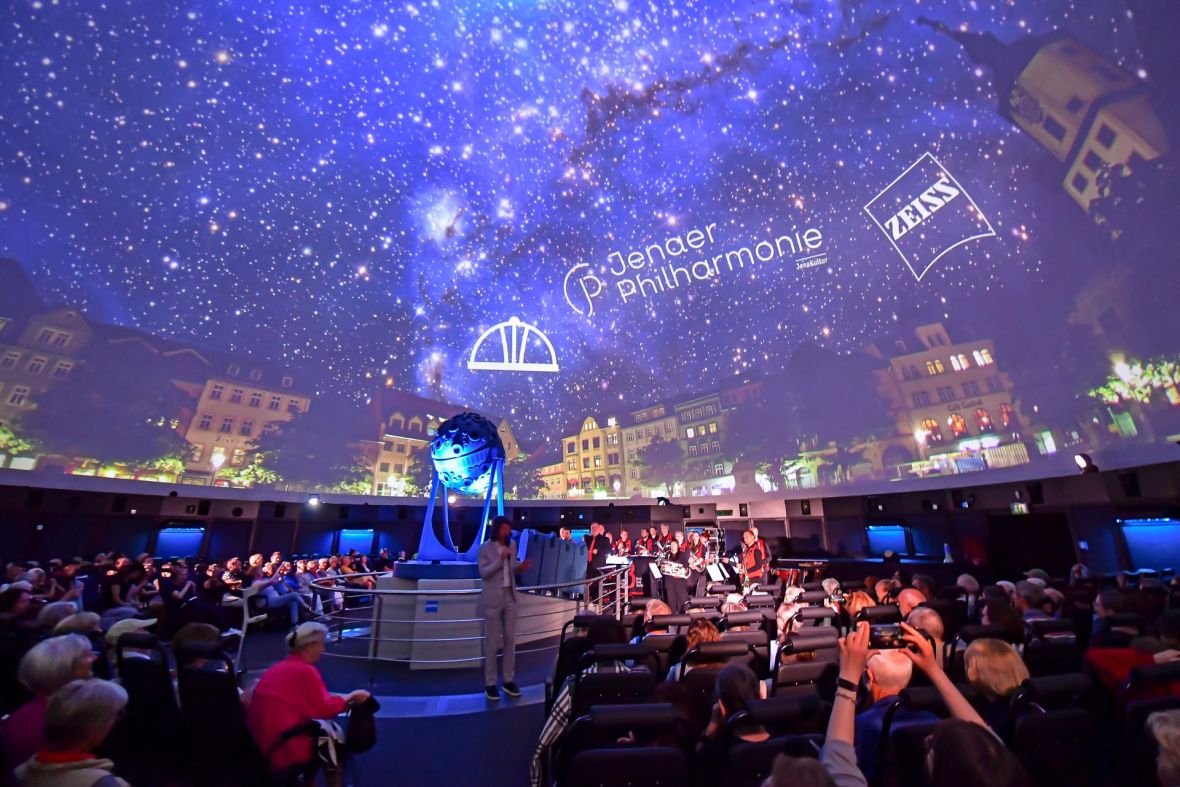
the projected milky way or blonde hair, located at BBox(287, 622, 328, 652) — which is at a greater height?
the projected milky way

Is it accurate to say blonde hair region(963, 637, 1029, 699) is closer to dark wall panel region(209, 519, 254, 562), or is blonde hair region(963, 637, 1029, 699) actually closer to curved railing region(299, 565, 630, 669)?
curved railing region(299, 565, 630, 669)

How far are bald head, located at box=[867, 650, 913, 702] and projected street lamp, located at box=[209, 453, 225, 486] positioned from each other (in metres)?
21.6

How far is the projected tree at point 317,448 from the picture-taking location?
19.2 m

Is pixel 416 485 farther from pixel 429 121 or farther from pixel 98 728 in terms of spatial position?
pixel 98 728

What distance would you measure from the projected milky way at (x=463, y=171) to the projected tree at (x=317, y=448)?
1.25m

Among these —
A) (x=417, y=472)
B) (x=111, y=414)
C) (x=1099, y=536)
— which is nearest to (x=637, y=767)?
(x=1099, y=536)

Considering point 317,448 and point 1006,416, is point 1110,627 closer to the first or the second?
point 1006,416

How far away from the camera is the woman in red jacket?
10.6 feet

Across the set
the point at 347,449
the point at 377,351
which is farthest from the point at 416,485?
the point at 377,351

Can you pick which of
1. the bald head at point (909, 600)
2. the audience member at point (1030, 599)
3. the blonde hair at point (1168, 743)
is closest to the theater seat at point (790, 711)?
the blonde hair at point (1168, 743)

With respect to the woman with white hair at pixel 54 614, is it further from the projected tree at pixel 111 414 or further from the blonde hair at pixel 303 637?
the projected tree at pixel 111 414

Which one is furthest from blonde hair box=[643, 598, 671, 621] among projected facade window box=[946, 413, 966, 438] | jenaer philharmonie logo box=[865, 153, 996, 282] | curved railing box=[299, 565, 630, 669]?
projected facade window box=[946, 413, 966, 438]

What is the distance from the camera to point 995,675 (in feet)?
10.3

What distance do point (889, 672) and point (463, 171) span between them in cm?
1982
